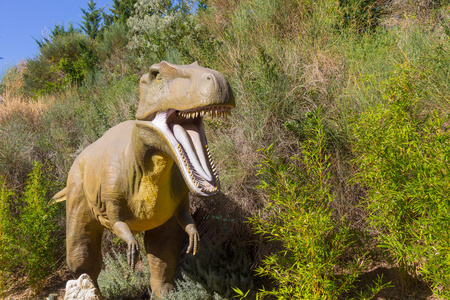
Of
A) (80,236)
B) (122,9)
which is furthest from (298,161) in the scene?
(122,9)

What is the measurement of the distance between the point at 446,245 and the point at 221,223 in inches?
99.9

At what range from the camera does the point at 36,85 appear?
1247 centimetres

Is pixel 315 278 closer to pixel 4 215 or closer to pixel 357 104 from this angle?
pixel 357 104

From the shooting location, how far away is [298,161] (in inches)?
167

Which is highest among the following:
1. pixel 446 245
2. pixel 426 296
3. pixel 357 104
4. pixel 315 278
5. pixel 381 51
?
pixel 381 51

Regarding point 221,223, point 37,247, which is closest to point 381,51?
point 221,223

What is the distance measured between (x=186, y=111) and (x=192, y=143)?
0.23 m

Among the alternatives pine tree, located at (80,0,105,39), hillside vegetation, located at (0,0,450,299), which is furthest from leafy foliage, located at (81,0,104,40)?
hillside vegetation, located at (0,0,450,299)

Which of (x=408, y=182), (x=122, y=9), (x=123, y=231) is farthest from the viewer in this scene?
(x=122, y=9)

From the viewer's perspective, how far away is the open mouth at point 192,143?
2113 mm

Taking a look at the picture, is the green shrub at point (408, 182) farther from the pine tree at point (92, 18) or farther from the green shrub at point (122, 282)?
the pine tree at point (92, 18)

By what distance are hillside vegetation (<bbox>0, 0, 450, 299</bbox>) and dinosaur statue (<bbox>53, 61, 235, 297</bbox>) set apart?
0.54 m

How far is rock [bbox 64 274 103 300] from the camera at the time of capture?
2.75 metres

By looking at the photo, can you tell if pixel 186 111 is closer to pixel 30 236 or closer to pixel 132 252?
pixel 132 252
